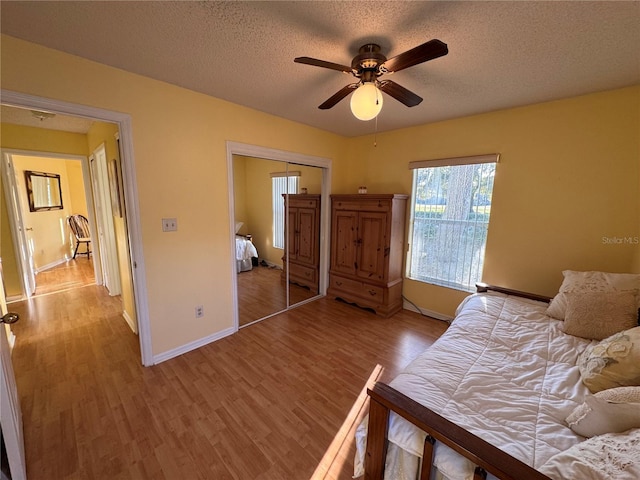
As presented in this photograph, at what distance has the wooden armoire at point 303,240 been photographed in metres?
3.60

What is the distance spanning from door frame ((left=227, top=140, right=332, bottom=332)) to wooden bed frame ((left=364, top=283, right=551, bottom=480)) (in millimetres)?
2055

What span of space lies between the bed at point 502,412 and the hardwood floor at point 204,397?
Result: 0.65m

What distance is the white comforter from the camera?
0.94m

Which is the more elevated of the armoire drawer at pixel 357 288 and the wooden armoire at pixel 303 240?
the wooden armoire at pixel 303 240

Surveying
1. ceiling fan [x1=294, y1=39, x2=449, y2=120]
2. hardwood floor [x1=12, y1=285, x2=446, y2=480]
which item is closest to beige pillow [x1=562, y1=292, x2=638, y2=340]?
hardwood floor [x1=12, y1=285, x2=446, y2=480]

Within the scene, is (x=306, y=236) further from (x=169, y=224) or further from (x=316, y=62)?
(x=316, y=62)

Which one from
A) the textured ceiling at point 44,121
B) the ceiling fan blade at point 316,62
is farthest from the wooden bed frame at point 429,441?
the textured ceiling at point 44,121

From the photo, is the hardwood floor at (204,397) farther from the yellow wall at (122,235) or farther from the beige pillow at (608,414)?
the beige pillow at (608,414)

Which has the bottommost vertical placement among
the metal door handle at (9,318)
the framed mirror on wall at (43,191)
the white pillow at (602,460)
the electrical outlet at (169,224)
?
the white pillow at (602,460)

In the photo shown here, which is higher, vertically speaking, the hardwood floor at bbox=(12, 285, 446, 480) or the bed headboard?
the bed headboard

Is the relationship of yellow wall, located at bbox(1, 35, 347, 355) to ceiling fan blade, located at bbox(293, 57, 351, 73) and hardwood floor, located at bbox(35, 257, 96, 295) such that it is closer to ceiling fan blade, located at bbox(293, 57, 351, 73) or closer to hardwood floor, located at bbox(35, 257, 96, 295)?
ceiling fan blade, located at bbox(293, 57, 351, 73)

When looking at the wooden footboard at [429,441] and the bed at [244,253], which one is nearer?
the wooden footboard at [429,441]

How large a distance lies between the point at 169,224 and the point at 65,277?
4.02 meters

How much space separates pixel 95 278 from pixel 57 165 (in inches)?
118
